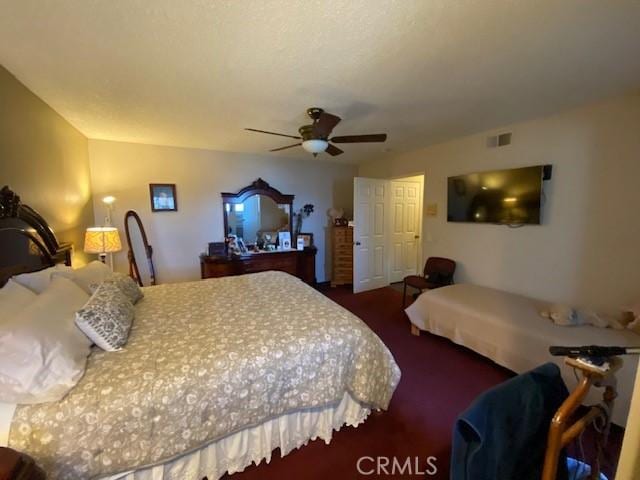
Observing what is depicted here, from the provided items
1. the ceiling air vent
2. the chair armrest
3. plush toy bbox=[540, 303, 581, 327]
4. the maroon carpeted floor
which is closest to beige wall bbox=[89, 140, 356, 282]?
the ceiling air vent

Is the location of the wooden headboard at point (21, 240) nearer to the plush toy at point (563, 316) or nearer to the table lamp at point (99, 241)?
the table lamp at point (99, 241)

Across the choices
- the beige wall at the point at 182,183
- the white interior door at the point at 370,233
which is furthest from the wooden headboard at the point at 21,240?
the white interior door at the point at 370,233

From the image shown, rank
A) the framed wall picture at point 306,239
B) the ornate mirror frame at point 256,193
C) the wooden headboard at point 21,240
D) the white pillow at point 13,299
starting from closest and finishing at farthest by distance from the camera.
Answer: the white pillow at point 13,299 → the wooden headboard at point 21,240 → the ornate mirror frame at point 256,193 → the framed wall picture at point 306,239

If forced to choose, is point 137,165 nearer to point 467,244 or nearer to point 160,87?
point 160,87

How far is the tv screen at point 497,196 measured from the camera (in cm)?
275

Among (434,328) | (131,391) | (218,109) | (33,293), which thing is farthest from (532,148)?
(33,293)

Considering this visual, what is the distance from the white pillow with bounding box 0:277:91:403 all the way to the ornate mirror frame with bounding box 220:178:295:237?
290 centimetres

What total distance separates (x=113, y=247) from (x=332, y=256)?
10.6 ft

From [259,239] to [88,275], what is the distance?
2.56 meters

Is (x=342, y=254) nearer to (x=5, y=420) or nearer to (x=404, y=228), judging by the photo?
(x=404, y=228)

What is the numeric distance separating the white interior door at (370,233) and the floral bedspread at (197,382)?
251 cm

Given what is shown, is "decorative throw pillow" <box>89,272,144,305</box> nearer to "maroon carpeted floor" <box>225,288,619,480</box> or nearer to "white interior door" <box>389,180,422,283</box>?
"maroon carpeted floor" <box>225,288,619,480</box>

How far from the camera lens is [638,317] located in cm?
199

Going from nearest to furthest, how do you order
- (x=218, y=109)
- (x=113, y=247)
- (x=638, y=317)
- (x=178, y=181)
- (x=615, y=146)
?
(x=638, y=317) → (x=615, y=146) → (x=218, y=109) → (x=113, y=247) → (x=178, y=181)
